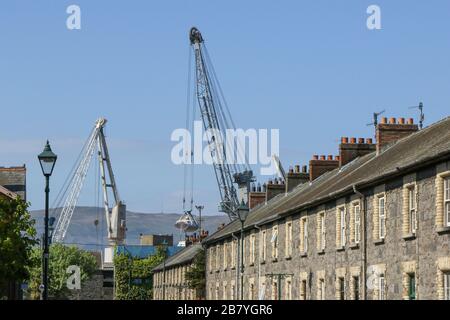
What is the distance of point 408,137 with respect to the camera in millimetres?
48469

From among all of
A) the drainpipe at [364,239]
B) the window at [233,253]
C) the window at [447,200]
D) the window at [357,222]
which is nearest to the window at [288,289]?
the window at [357,222]

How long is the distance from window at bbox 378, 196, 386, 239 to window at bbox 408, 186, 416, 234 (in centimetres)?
279

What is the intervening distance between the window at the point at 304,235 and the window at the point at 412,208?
14173 mm

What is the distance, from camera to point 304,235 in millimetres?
49719

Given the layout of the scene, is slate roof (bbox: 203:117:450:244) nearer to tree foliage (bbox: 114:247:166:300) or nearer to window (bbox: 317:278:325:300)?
window (bbox: 317:278:325:300)

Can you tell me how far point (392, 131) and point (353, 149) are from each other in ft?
22.8

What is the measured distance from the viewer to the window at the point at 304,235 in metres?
49.3

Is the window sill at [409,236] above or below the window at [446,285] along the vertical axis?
above

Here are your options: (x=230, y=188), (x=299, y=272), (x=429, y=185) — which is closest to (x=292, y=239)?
(x=299, y=272)

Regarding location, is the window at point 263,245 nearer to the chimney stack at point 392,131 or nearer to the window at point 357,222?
the chimney stack at point 392,131

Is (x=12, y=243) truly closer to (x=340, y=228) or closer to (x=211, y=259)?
(x=340, y=228)

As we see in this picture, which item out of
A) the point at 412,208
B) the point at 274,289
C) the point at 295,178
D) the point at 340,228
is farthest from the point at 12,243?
the point at 295,178

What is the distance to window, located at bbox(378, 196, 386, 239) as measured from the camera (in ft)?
125
